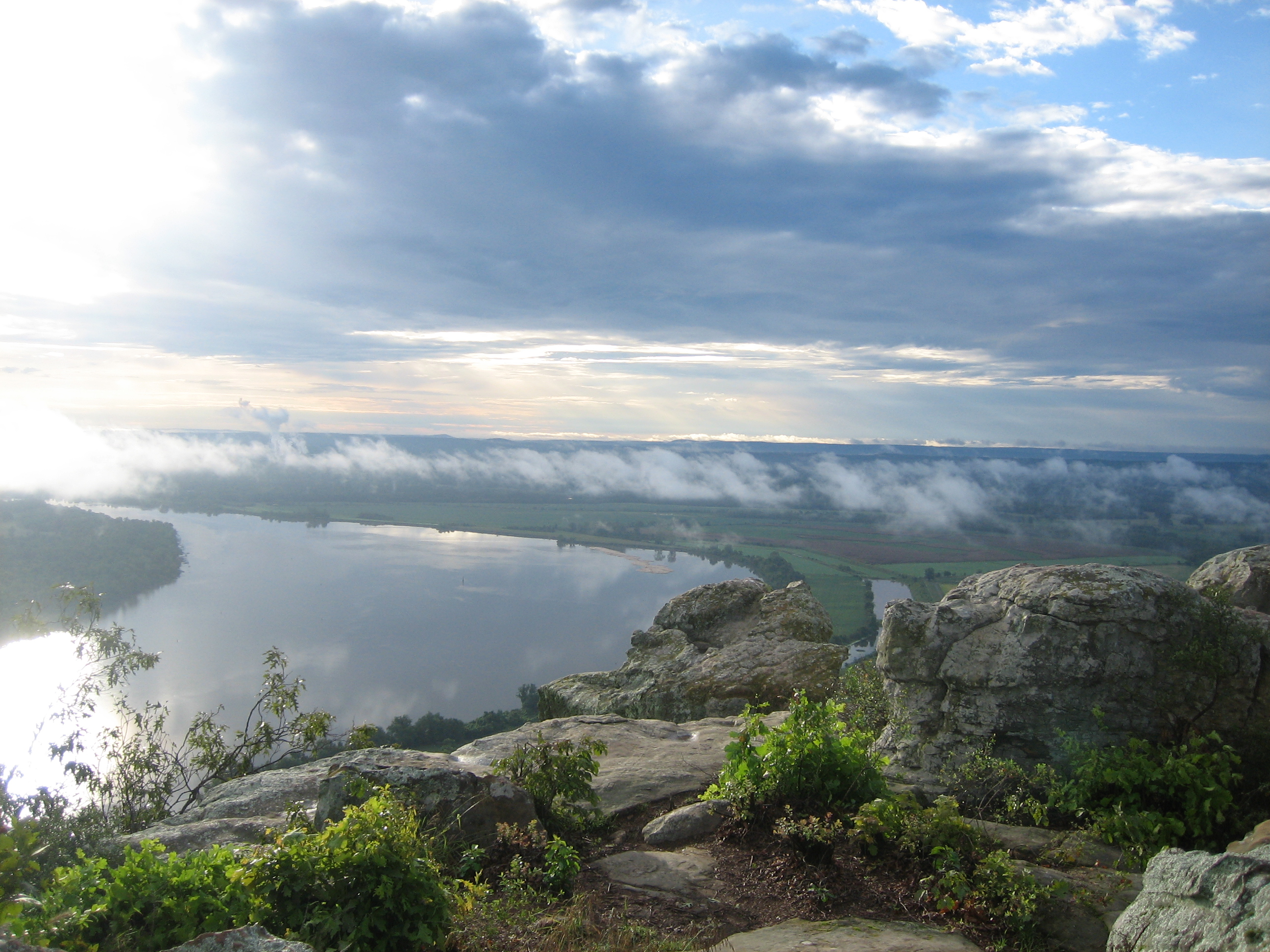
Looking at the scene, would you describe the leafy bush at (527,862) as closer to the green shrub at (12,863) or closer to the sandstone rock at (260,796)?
the sandstone rock at (260,796)

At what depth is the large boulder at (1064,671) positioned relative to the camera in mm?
6828

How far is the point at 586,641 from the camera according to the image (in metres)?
62.7

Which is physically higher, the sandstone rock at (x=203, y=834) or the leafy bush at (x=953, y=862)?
the leafy bush at (x=953, y=862)

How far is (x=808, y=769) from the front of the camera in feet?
19.5

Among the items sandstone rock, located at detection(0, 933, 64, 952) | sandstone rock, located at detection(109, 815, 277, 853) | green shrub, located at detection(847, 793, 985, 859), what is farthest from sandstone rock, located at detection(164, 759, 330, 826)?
green shrub, located at detection(847, 793, 985, 859)

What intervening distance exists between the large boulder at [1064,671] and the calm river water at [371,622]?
634 inches

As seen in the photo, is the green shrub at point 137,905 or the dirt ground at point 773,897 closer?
the green shrub at point 137,905

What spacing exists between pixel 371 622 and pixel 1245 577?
2690 inches

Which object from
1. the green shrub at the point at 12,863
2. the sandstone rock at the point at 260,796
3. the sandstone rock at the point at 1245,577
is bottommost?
the sandstone rock at the point at 260,796

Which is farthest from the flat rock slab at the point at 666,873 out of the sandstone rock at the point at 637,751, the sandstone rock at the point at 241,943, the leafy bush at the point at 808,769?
the sandstone rock at the point at 241,943

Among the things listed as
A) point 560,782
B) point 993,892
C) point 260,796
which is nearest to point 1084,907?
point 993,892

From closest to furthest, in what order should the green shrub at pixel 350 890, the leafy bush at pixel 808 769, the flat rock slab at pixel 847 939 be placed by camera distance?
the green shrub at pixel 350 890, the flat rock slab at pixel 847 939, the leafy bush at pixel 808 769

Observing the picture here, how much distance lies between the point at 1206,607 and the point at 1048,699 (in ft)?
6.04

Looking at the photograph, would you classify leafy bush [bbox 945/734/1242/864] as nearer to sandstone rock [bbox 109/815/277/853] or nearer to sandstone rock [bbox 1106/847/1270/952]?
sandstone rock [bbox 1106/847/1270/952]
